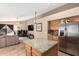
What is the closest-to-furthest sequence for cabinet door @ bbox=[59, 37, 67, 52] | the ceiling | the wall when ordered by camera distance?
the ceiling
the wall
cabinet door @ bbox=[59, 37, 67, 52]

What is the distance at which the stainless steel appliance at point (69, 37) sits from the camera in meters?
2.98

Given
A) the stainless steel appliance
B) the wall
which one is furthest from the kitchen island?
the stainless steel appliance

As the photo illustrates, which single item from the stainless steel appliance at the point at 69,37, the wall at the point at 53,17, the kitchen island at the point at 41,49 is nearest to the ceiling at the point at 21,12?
the wall at the point at 53,17

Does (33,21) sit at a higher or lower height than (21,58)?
higher

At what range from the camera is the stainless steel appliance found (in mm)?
2982

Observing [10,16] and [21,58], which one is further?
[10,16]

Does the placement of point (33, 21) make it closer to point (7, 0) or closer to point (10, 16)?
point (10, 16)

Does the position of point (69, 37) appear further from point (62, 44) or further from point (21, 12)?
point (21, 12)

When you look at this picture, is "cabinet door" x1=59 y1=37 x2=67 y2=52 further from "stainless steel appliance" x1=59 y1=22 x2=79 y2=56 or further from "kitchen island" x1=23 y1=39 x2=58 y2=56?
"kitchen island" x1=23 y1=39 x2=58 y2=56

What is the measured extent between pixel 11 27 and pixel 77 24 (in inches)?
84.3

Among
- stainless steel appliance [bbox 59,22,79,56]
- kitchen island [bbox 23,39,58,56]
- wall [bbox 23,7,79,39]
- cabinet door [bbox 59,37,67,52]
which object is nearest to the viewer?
kitchen island [bbox 23,39,58,56]

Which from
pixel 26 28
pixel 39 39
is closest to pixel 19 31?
pixel 26 28

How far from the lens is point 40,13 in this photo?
244cm

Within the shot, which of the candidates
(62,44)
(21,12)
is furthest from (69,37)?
(21,12)
